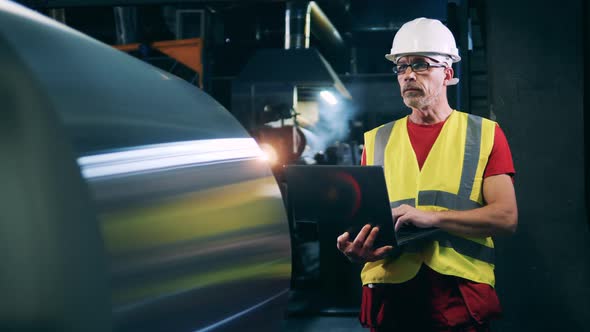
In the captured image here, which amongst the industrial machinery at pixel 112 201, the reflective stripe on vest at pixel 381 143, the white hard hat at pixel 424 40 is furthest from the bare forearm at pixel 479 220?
the industrial machinery at pixel 112 201

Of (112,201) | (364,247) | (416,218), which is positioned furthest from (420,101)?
(112,201)

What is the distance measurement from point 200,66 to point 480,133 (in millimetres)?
8075

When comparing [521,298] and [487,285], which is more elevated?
[487,285]

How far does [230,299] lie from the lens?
121 centimetres

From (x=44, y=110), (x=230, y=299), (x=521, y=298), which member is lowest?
(x=521, y=298)

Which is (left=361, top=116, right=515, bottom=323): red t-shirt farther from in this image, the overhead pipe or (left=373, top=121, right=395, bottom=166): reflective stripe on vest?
the overhead pipe

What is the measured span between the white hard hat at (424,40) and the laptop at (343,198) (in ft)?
2.14

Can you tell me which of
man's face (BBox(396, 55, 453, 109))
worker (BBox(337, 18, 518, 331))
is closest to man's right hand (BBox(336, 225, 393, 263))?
Result: worker (BBox(337, 18, 518, 331))

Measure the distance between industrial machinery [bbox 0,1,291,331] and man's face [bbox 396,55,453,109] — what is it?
3.93ft

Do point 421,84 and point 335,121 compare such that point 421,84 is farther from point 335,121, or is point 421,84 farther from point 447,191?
point 335,121

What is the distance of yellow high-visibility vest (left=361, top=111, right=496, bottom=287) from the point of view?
224 centimetres

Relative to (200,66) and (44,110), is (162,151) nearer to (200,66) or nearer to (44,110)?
(44,110)

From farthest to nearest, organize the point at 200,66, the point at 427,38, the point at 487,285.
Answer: the point at 200,66 → the point at 427,38 → the point at 487,285

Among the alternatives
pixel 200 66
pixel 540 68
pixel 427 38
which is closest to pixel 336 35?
pixel 200 66
